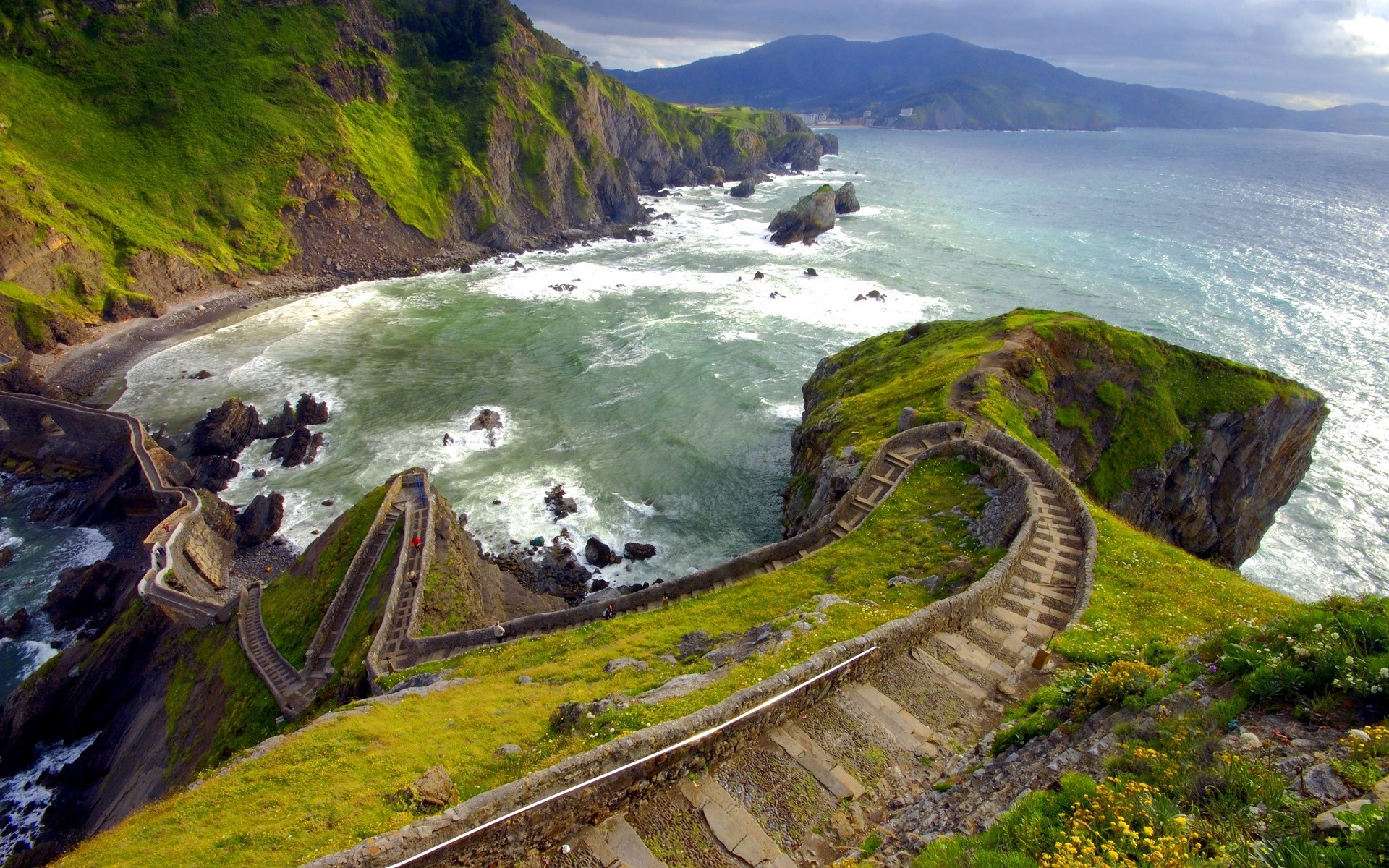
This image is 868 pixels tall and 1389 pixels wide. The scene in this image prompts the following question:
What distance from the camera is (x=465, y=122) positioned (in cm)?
12169

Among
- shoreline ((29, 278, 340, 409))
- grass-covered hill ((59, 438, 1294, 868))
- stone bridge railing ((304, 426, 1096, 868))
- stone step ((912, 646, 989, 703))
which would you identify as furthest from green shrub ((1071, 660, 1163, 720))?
shoreline ((29, 278, 340, 409))

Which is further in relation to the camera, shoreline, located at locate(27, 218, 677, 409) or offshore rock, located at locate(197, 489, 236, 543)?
shoreline, located at locate(27, 218, 677, 409)

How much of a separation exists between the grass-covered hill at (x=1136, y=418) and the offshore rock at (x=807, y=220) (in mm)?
78032

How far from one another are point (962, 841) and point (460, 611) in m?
25.2

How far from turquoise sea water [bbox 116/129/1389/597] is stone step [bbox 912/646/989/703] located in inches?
1036

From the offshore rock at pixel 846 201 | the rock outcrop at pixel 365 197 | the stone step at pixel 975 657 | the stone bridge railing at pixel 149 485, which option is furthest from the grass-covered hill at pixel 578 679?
the offshore rock at pixel 846 201

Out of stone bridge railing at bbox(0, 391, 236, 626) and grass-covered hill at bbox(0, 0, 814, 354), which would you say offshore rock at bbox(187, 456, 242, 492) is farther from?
grass-covered hill at bbox(0, 0, 814, 354)

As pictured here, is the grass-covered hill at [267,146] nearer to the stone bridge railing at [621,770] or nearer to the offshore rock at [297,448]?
the offshore rock at [297,448]

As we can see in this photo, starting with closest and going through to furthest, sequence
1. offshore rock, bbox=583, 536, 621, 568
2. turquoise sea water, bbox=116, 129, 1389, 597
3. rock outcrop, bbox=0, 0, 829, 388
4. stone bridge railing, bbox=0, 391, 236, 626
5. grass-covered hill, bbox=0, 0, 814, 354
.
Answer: stone bridge railing, bbox=0, 391, 236, 626
offshore rock, bbox=583, 536, 621, 568
turquoise sea water, bbox=116, 129, 1389, 597
rock outcrop, bbox=0, 0, 829, 388
grass-covered hill, bbox=0, 0, 814, 354

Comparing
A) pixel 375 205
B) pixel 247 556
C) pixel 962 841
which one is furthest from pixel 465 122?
pixel 962 841

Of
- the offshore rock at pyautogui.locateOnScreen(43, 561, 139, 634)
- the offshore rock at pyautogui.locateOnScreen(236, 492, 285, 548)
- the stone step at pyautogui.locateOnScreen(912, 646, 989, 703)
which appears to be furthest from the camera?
the offshore rock at pyautogui.locateOnScreen(236, 492, 285, 548)

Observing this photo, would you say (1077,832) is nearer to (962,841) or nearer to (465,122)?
(962,841)

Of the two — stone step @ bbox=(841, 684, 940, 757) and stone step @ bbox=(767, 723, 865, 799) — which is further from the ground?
stone step @ bbox=(767, 723, 865, 799)

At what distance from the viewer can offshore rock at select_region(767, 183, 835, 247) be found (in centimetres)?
11838
